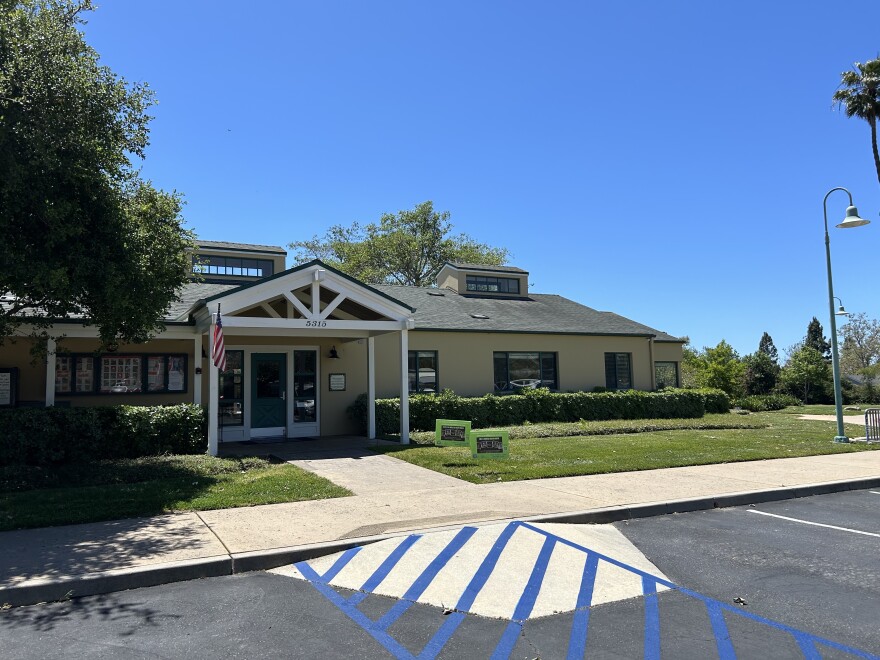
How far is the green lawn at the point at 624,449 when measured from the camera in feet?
37.6

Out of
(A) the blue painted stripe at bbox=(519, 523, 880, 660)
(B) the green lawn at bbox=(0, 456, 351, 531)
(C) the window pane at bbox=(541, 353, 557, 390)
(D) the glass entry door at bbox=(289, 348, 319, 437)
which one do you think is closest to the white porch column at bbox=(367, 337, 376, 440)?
(D) the glass entry door at bbox=(289, 348, 319, 437)

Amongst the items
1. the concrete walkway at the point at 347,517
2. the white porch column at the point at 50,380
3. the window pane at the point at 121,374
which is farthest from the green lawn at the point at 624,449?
the white porch column at the point at 50,380

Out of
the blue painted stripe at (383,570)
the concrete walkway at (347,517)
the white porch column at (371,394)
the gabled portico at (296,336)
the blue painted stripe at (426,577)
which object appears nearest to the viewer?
the blue painted stripe at (426,577)

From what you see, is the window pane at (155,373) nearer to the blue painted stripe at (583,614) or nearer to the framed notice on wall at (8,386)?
the framed notice on wall at (8,386)

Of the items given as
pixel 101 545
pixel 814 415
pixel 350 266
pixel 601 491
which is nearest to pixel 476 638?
pixel 101 545

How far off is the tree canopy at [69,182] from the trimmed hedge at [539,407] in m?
7.63

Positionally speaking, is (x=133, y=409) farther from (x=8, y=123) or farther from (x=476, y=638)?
(x=476, y=638)

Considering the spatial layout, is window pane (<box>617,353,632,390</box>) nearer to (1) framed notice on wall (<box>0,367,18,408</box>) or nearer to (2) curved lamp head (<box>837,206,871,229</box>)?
(2) curved lamp head (<box>837,206,871,229</box>)

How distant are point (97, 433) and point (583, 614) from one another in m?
10.7

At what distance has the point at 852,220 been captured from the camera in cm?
1483

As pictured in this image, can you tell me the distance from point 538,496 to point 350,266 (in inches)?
1500

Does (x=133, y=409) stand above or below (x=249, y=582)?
above

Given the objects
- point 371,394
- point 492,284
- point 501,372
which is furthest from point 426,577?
point 492,284

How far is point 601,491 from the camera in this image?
9359 millimetres
